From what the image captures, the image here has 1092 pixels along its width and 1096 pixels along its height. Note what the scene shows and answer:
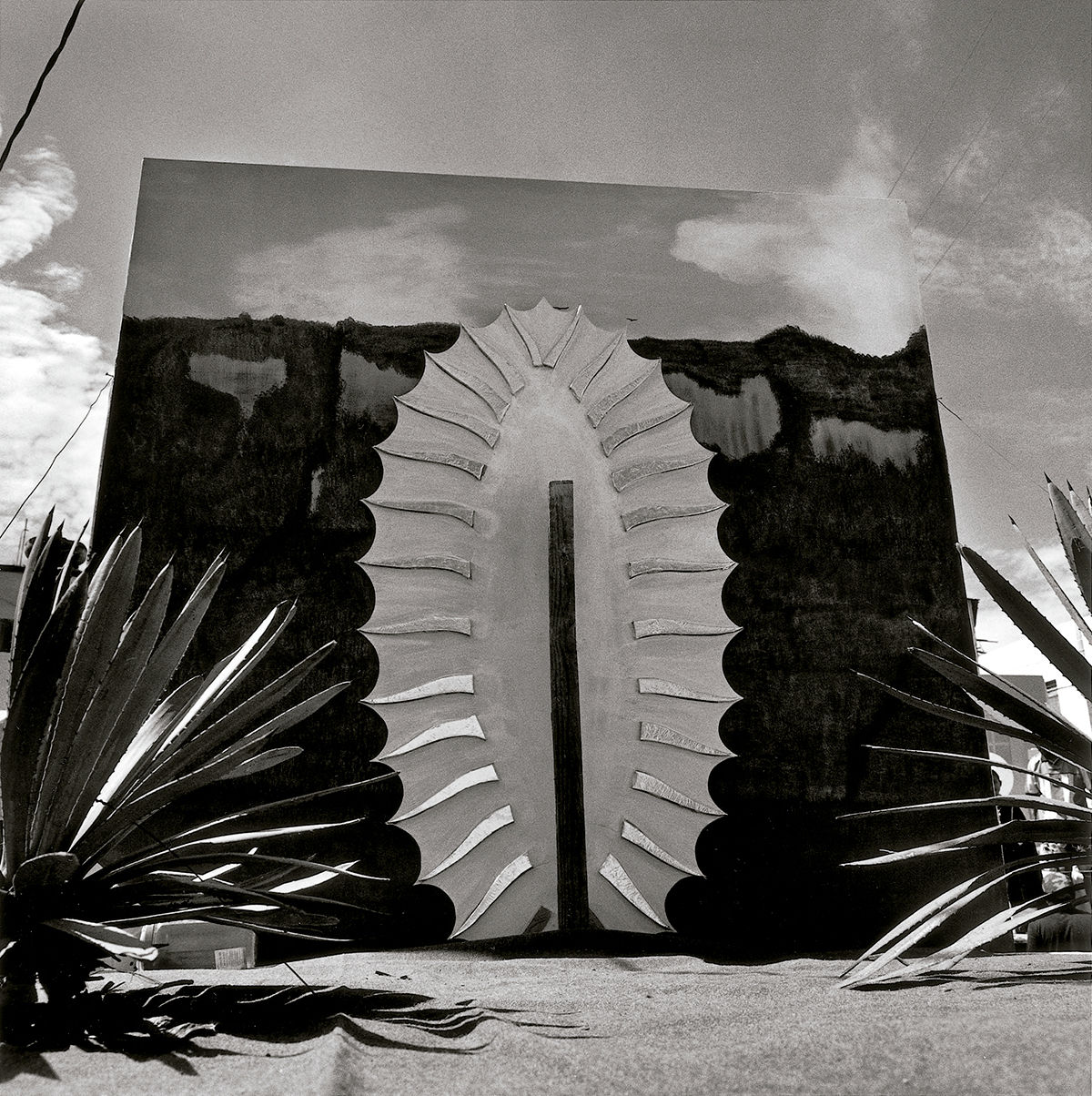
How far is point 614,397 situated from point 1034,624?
2.15m

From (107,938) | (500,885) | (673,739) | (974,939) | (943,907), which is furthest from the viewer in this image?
(673,739)

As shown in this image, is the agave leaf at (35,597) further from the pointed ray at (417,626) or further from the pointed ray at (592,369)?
the pointed ray at (592,369)

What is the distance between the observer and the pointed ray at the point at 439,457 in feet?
13.8

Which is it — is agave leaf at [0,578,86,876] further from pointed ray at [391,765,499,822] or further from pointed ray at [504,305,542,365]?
pointed ray at [504,305,542,365]

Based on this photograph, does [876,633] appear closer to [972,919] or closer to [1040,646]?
[972,919]

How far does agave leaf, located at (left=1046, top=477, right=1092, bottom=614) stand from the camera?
273cm

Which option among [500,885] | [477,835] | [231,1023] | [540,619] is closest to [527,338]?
[540,619]

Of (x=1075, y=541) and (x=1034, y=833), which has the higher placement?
(x=1075, y=541)

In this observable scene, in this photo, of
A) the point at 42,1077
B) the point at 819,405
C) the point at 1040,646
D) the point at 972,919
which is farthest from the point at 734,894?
the point at 42,1077

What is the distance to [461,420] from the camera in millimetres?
4277

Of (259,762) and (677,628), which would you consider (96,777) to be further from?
(677,628)

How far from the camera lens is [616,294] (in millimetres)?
4625

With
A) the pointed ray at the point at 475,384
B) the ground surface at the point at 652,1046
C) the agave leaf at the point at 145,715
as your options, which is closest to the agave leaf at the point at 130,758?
the agave leaf at the point at 145,715

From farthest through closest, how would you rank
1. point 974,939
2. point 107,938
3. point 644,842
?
point 644,842
point 974,939
point 107,938
